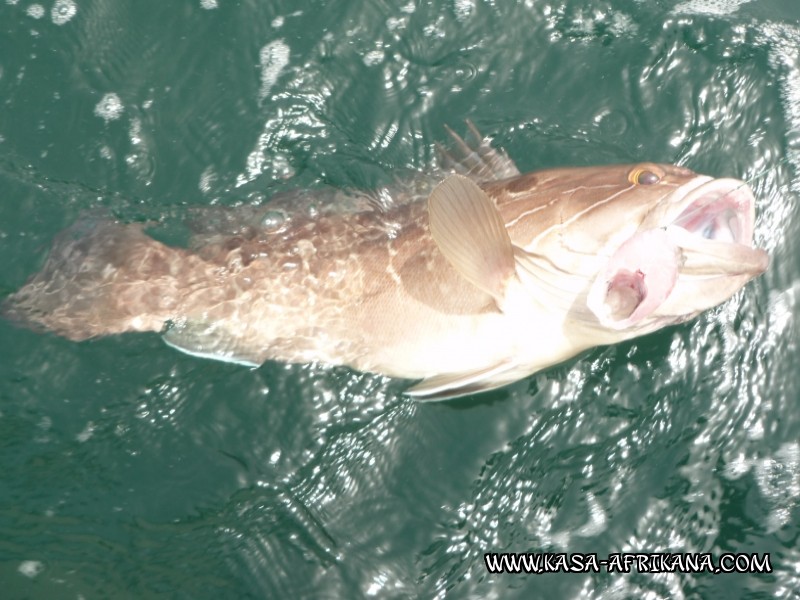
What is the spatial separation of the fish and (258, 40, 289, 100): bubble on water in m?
1.12

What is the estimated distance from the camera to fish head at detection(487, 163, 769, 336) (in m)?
3.10

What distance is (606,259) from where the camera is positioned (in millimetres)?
3354

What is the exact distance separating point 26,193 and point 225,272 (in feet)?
4.91

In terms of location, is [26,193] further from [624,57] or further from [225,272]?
[624,57]

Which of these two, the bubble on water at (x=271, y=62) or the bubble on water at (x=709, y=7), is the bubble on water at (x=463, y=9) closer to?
the bubble on water at (x=271, y=62)

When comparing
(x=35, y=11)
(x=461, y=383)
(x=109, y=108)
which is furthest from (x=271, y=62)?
(x=461, y=383)

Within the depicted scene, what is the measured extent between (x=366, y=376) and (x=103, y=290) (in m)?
1.36

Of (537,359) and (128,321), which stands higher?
(128,321)

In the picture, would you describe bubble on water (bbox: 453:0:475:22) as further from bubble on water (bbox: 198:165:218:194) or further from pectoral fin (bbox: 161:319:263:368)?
pectoral fin (bbox: 161:319:263:368)

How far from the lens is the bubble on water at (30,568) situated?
374 cm

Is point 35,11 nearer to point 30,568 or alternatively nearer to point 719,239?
point 30,568

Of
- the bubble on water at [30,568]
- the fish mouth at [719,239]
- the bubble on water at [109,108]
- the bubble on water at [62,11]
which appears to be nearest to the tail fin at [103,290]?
the bubble on water at [30,568]

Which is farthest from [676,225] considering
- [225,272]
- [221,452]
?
[221,452]

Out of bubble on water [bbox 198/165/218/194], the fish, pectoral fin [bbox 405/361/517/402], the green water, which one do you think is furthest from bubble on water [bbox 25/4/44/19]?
pectoral fin [bbox 405/361/517/402]
